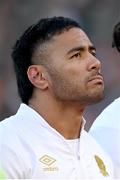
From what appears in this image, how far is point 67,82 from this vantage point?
2752mm

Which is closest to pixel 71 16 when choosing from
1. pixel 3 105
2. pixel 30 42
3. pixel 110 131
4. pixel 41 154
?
pixel 3 105

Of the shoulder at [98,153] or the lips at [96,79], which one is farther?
the shoulder at [98,153]

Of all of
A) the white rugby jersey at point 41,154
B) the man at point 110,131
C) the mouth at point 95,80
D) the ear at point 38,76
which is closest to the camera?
the white rugby jersey at point 41,154

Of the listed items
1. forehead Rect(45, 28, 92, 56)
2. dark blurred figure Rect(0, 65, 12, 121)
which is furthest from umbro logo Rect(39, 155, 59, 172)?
dark blurred figure Rect(0, 65, 12, 121)

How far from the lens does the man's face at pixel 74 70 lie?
107 inches

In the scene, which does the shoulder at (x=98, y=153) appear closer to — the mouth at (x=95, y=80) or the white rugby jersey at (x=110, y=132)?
the white rugby jersey at (x=110, y=132)

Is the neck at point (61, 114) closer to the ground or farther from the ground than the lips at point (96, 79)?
closer to the ground

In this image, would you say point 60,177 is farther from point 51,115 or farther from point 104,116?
point 104,116

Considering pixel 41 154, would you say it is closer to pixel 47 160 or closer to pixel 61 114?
pixel 47 160

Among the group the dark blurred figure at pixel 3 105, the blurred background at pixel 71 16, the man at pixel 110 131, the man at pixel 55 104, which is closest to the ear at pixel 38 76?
the man at pixel 55 104

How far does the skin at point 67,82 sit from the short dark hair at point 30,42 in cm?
3

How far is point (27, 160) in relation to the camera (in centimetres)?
256

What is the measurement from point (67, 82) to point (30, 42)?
0.79 ft

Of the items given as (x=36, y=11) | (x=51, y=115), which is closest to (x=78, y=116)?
(x=51, y=115)
